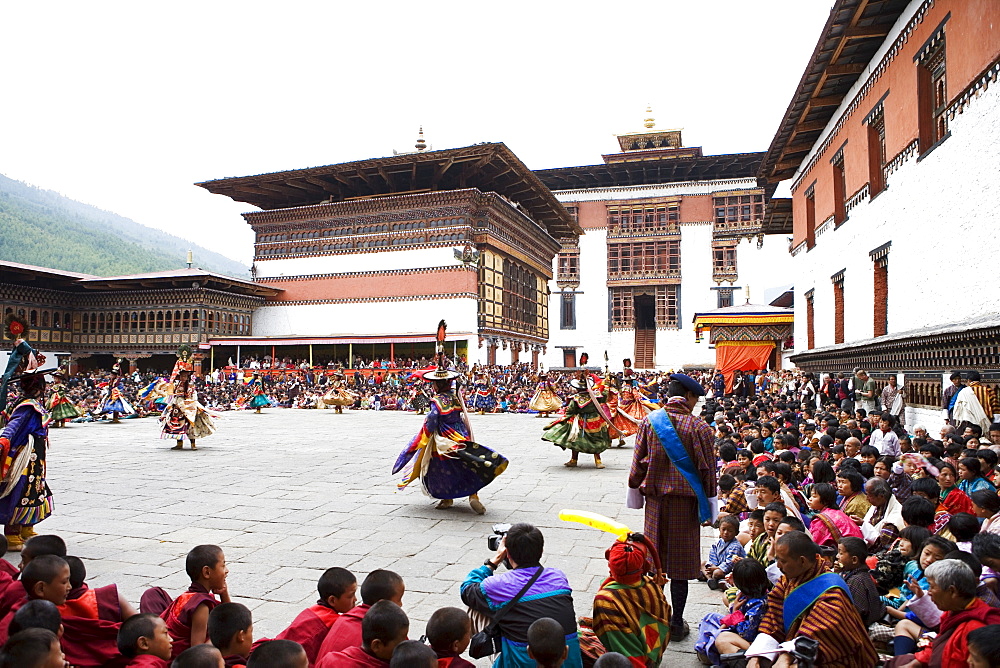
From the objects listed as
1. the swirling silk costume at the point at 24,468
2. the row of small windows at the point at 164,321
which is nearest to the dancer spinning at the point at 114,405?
the row of small windows at the point at 164,321

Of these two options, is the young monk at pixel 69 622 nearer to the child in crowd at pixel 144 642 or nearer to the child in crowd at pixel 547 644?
the child in crowd at pixel 144 642

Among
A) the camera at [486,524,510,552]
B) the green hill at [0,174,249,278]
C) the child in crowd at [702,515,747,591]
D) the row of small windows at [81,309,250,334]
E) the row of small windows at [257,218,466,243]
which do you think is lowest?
the child in crowd at [702,515,747,591]

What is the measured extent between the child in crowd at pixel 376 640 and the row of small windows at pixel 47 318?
3558 cm

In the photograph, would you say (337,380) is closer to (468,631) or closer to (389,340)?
(389,340)

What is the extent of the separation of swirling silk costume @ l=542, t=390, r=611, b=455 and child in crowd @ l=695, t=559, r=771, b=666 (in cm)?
679

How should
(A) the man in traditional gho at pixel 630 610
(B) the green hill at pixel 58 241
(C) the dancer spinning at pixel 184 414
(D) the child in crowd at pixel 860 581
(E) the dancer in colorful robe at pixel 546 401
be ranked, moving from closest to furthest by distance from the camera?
(A) the man in traditional gho at pixel 630 610 < (D) the child in crowd at pixel 860 581 < (C) the dancer spinning at pixel 184 414 < (E) the dancer in colorful robe at pixel 546 401 < (B) the green hill at pixel 58 241

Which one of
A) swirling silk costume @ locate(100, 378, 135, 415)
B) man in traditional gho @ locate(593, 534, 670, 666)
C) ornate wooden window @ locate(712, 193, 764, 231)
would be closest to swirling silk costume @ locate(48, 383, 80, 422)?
swirling silk costume @ locate(100, 378, 135, 415)

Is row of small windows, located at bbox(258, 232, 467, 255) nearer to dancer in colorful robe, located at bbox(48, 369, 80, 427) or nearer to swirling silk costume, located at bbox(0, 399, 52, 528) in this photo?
dancer in colorful robe, located at bbox(48, 369, 80, 427)

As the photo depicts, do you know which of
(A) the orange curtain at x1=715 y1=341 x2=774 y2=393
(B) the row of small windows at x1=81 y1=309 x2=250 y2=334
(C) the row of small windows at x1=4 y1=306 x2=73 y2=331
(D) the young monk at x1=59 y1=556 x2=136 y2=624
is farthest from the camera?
(B) the row of small windows at x1=81 y1=309 x2=250 y2=334

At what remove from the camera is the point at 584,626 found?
348cm

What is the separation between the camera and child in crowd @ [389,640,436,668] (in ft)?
7.54

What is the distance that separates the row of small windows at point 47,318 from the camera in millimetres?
31941

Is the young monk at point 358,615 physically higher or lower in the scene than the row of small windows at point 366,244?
lower

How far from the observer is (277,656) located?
2334 mm
